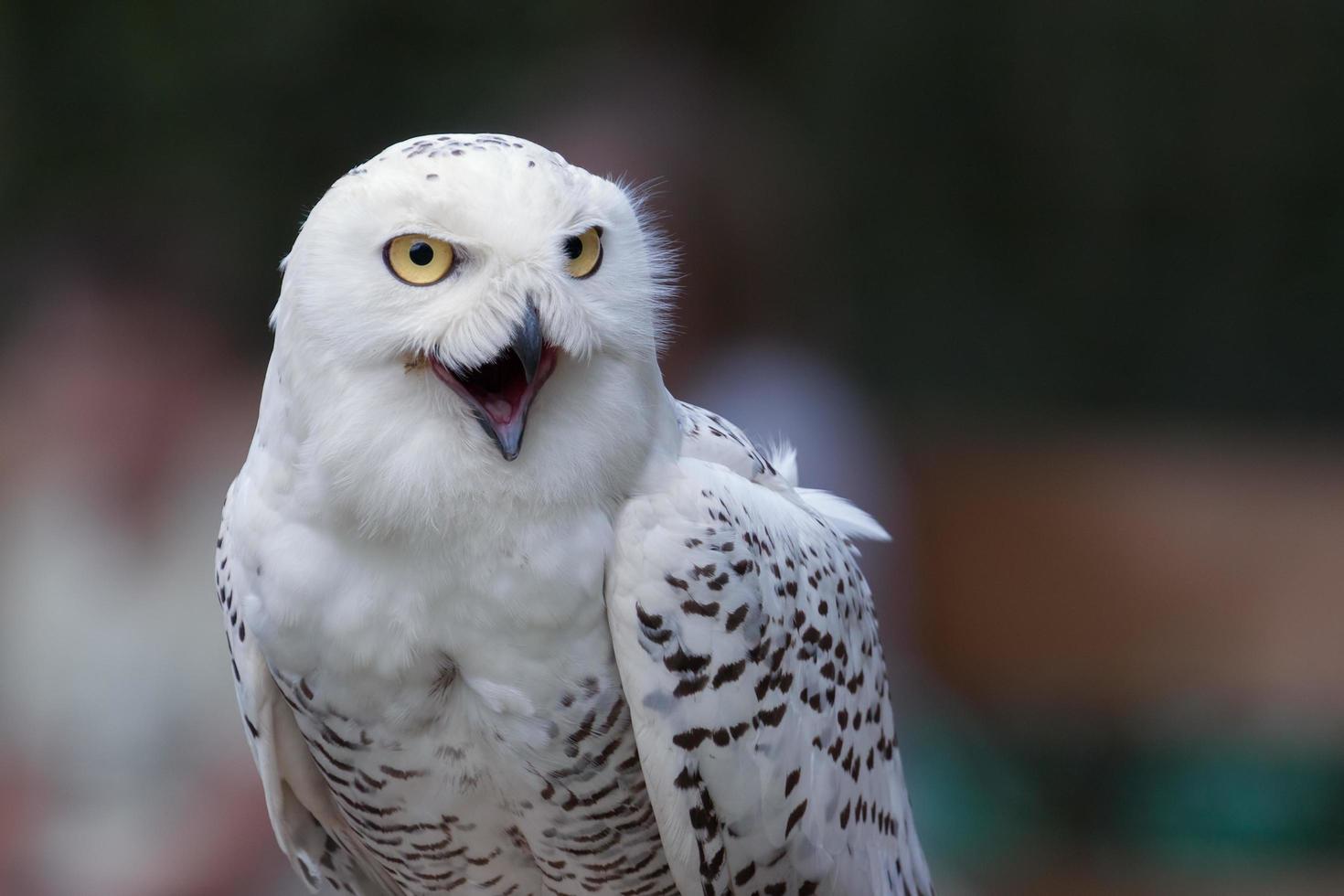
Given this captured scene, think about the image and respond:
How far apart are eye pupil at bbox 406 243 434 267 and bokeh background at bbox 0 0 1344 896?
1746 mm

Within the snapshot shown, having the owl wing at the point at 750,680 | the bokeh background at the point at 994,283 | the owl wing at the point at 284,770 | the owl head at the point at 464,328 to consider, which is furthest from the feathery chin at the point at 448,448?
the bokeh background at the point at 994,283

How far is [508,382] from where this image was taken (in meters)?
1.15

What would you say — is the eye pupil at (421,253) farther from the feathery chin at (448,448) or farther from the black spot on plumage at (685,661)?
the black spot on plumage at (685,661)

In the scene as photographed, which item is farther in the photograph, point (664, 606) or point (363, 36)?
point (363, 36)

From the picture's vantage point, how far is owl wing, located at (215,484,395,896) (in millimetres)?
1336

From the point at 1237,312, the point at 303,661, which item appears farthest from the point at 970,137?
the point at 303,661

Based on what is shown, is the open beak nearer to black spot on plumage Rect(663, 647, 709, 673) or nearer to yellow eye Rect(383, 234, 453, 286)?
yellow eye Rect(383, 234, 453, 286)

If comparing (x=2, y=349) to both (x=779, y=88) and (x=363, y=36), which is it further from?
(x=779, y=88)

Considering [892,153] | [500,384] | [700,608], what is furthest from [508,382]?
[892,153]

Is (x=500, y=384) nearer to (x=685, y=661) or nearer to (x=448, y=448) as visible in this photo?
(x=448, y=448)

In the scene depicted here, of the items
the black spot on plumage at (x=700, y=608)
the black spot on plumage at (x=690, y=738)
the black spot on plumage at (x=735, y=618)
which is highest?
the black spot on plumage at (x=700, y=608)

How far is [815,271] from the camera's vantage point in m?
3.74

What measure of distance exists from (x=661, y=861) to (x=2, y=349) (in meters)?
2.75

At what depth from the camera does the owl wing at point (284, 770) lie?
1336mm
